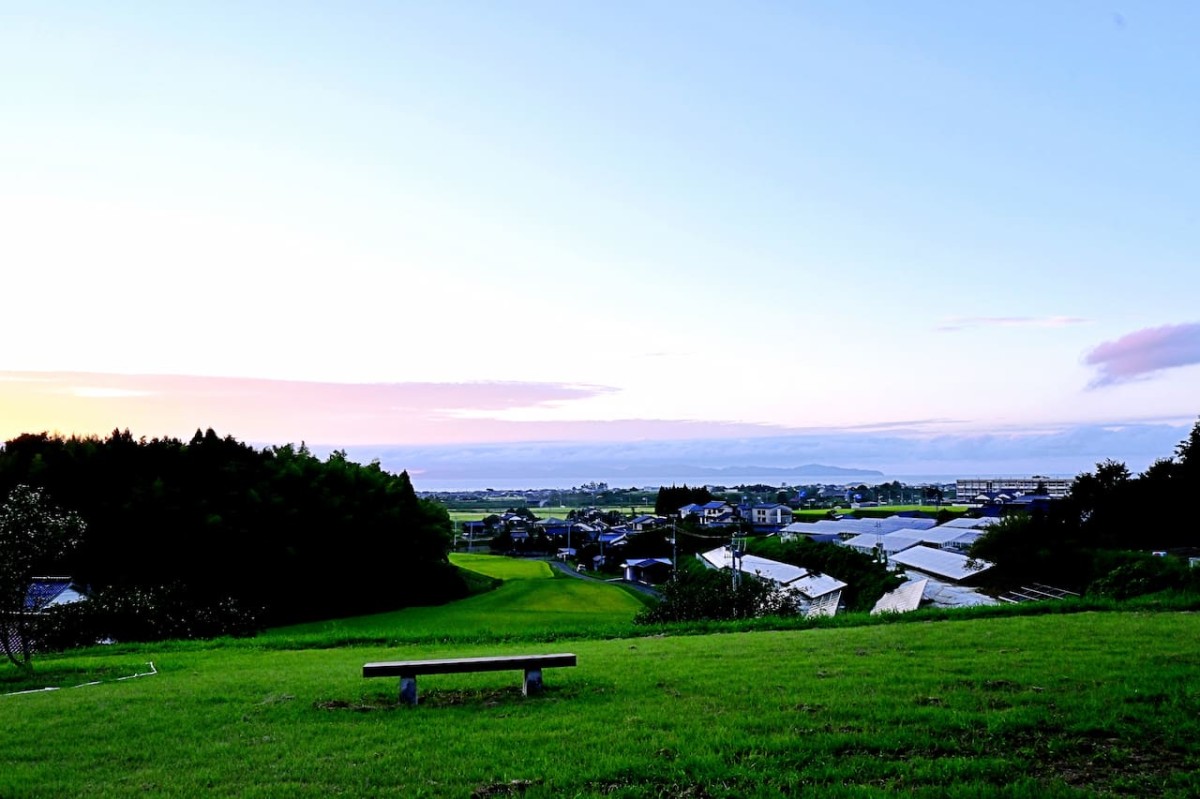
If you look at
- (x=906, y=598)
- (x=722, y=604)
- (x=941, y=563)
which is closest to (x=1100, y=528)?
(x=941, y=563)

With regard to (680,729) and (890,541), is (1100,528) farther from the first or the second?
(680,729)

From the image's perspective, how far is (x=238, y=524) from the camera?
4781cm

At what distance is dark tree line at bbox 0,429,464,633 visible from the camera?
144 ft

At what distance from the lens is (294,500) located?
172ft

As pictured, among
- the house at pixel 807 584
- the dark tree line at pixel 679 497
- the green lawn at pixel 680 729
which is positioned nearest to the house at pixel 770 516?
the dark tree line at pixel 679 497

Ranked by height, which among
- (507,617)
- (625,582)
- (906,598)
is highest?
(906,598)

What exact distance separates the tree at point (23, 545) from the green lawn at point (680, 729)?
12.8ft

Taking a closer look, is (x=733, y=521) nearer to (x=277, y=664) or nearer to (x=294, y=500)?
(x=294, y=500)

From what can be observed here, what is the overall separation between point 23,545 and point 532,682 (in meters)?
10.6

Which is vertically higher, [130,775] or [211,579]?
[130,775]

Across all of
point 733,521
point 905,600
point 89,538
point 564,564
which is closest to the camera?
point 905,600

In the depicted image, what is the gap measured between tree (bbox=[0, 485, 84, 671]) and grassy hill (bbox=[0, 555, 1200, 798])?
379cm

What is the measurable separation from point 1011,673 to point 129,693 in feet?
37.4

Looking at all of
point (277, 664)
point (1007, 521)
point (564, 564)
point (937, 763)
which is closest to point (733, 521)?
point (564, 564)
